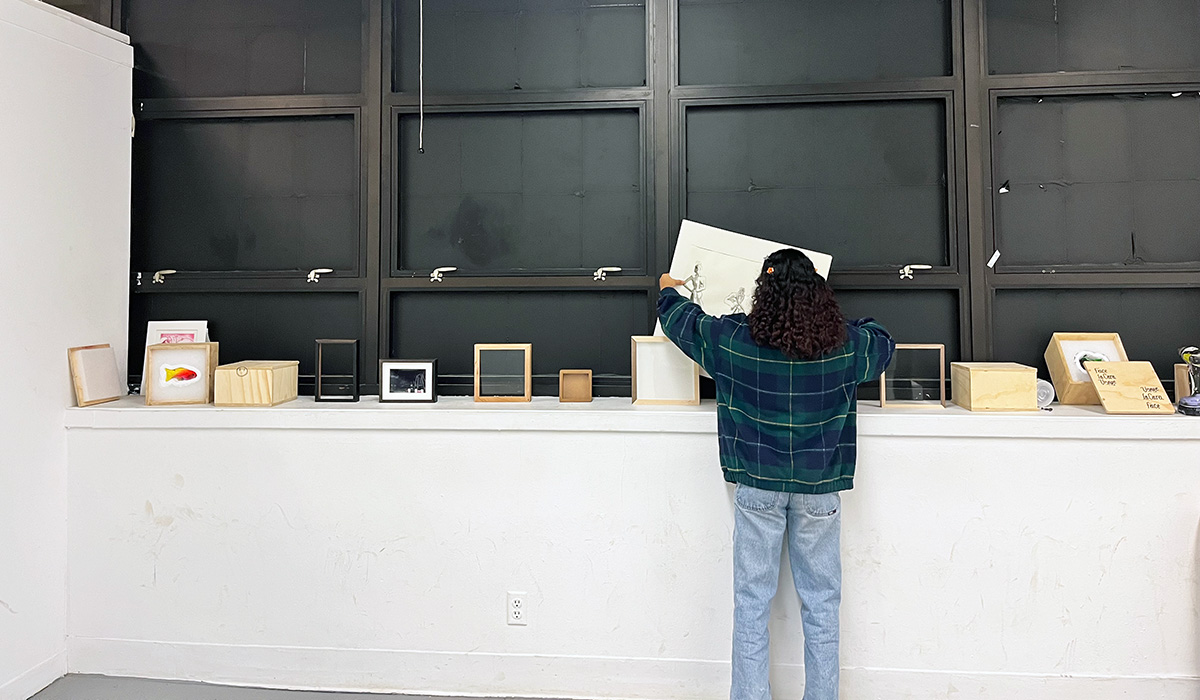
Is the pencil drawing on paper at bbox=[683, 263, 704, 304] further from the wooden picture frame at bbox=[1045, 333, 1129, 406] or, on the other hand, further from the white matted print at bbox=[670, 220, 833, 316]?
the wooden picture frame at bbox=[1045, 333, 1129, 406]

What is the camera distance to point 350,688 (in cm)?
226

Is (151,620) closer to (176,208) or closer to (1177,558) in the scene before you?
(176,208)

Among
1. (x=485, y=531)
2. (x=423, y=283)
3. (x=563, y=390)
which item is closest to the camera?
(x=485, y=531)

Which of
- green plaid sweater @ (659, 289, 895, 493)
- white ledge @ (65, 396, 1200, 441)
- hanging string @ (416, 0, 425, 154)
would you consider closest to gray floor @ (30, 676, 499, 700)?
white ledge @ (65, 396, 1200, 441)

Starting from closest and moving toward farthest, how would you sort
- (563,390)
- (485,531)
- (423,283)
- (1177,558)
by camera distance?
(1177,558), (485,531), (563,390), (423,283)

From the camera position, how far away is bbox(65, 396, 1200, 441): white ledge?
206cm

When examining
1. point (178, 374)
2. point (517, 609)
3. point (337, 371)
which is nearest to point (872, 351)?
point (517, 609)

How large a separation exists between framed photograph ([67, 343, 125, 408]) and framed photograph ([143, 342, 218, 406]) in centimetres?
16

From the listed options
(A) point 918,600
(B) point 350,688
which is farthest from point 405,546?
(A) point 918,600

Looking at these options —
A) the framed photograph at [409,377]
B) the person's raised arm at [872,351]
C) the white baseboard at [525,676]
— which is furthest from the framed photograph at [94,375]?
the person's raised arm at [872,351]

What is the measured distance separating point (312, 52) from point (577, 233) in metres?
1.24

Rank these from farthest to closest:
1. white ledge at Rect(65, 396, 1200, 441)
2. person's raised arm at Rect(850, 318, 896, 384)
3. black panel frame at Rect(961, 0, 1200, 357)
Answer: black panel frame at Rect(961, 0, 1200, 357)
white ledge at Rect(65, 396, 1200, 441)
person's raised arm at Rect(850, 318, 896, 384)

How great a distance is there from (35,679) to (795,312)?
8.61 ft

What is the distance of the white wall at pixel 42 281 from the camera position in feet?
6.98
